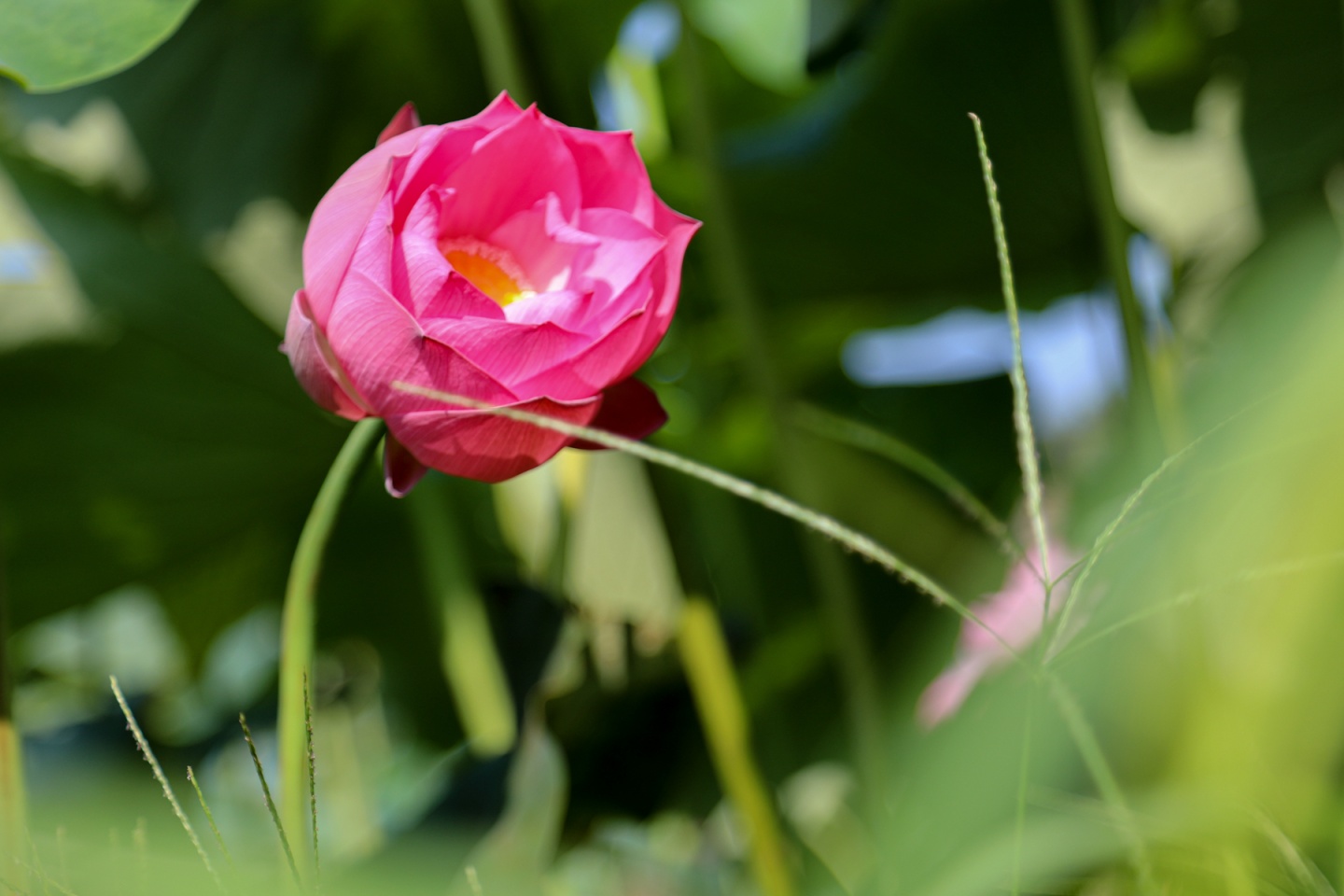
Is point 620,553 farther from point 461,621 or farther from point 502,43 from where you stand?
point 502,43

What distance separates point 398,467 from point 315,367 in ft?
0.07

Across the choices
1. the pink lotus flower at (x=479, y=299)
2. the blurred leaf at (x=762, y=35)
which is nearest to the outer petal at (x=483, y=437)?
the pink lotus flower at (x=479, y=299)

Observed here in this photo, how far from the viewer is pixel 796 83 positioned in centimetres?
68

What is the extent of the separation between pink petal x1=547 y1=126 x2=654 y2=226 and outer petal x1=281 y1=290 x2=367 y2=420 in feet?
0.19

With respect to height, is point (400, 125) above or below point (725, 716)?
above

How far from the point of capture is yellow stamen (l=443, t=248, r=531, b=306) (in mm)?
201

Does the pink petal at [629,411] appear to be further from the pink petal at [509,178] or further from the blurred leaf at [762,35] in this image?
the blurred leaf at [762,35]

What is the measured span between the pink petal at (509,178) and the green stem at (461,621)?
1.09 feet

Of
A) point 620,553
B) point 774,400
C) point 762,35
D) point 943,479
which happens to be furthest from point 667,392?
point 943,479

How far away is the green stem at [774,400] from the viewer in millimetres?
356

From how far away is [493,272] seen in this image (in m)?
0.21

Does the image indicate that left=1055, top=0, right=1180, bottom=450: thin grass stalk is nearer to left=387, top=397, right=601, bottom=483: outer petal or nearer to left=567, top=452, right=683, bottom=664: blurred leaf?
left=387, top=397, right=601, bottom=483: outer petal

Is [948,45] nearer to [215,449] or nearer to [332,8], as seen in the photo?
[332,8]

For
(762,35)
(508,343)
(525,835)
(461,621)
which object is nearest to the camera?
(508,343)
